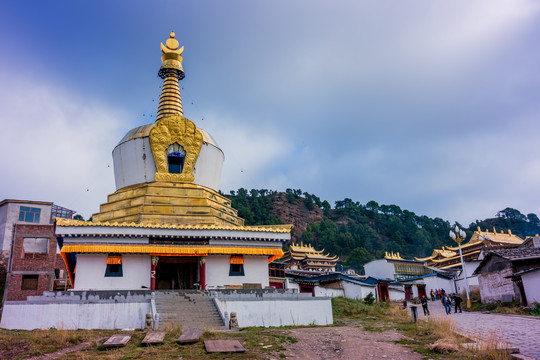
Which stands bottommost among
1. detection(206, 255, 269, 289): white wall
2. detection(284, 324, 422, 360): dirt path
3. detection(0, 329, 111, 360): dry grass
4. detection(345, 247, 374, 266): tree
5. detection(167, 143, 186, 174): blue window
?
detection(284, 324, 422, 360): dirt path

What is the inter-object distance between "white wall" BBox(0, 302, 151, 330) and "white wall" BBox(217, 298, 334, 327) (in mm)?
3279

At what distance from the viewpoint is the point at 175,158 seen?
25.2 metres

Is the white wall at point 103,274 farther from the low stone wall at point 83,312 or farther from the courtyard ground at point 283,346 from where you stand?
the courtyard ground at point 283,346

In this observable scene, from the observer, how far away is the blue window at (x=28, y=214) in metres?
38.3

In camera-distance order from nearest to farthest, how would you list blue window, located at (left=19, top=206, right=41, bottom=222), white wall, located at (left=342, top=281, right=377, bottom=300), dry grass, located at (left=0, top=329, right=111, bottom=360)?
dry grass, located at (left=0, top=329, right=111, bottom=360), white wall, located at (left=342, top=281, right=377, bottom=300), blue window, located at (left=19, top=206, right=41, bottom=222)

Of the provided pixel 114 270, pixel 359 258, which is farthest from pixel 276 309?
pixel 359 258

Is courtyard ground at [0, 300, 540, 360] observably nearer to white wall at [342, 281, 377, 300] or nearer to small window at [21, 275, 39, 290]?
white wall at [342, 281, 377, 300]

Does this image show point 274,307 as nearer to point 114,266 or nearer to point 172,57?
point 114,266

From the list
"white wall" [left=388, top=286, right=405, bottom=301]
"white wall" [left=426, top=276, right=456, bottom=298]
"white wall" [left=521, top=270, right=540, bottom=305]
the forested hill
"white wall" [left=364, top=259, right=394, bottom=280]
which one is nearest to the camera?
"white wall" [left=521, top=270, right=540, bottom=305]

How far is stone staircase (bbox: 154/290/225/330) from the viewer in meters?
14.9

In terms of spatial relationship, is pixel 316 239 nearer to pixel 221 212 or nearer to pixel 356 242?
pixel 356 242

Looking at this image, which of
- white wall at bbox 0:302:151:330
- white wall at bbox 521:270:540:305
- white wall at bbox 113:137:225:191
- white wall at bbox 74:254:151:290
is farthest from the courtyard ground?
white wall at bbox 113:137:225:191

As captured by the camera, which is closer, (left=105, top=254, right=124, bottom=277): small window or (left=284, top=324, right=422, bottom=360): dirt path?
(left=284, top=324, right=422, bottom=360): dirt path

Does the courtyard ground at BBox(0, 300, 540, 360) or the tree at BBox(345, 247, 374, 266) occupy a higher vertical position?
the tree at BBox(345, 247, 374, 266)
